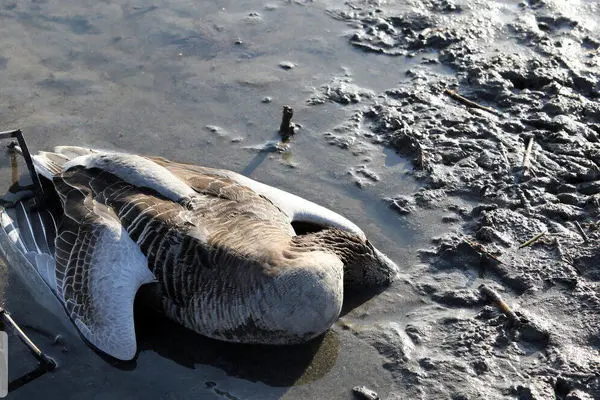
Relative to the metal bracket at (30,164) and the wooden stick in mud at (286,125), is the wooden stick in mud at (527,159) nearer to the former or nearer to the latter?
the wooden stick in mud at (286,125)

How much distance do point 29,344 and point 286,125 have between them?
153 inches

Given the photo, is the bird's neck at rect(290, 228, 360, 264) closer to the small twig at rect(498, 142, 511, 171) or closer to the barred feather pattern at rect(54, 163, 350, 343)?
the barred feather pattern at rect(54, 163, 350, 343)

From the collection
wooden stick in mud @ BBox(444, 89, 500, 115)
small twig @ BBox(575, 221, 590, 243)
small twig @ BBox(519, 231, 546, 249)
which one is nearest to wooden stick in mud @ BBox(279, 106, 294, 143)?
wooden stick in mud @ BBox(444, 89, 500, 115)

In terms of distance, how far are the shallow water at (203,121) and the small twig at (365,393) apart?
0.09m

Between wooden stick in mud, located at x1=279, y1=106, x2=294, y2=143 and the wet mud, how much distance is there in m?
0.11

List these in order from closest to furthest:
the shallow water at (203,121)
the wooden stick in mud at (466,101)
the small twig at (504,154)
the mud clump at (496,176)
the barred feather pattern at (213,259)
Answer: the barred feather pattern at (213,259) → the shallow water at (203,121) → the mud clump at (496,176) → the small twig at (504,154) → the wooden stick in mud at (466,101)

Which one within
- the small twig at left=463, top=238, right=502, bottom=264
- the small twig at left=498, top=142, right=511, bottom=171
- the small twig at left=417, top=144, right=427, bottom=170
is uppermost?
the small twig at left=498, top=142, right=511, bottom=171

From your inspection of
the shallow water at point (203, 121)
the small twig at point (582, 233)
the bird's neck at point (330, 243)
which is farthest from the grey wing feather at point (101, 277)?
the small twig at point (582, 233)

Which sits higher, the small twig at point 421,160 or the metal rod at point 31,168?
the metal rod at point 31,168

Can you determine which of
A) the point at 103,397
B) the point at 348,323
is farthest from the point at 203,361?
the point at 348,323

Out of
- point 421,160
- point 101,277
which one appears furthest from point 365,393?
point 421,160

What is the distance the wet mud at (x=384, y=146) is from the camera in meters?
6.34

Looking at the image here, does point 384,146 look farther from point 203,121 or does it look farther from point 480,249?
point 203,121

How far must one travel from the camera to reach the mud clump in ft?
21.0
